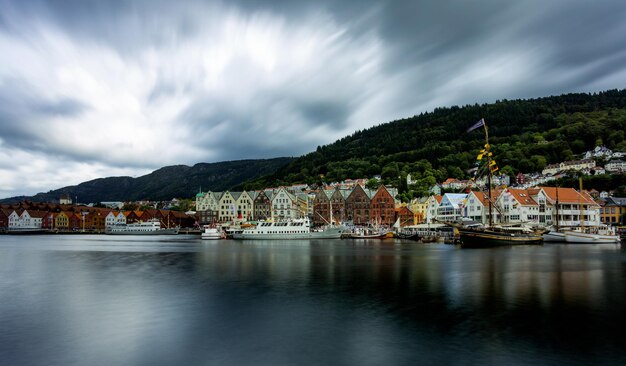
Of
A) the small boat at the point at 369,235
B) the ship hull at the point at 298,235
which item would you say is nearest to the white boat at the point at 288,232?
the ship hull at the point at 298,235

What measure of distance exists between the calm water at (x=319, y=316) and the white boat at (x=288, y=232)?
50.9 metres

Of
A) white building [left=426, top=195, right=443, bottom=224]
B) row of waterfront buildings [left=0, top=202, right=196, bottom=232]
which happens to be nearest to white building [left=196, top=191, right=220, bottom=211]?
row of waterfront buildings [left=0, top=202, right=196, bottom=232]

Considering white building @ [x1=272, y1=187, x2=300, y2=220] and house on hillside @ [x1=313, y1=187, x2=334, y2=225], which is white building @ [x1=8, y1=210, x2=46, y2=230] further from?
house on hillside @ [x1=313, y1=187, x2=334, y2=225]

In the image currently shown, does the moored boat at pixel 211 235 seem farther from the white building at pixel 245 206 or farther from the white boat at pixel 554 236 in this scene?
the white boat at pixel 554 236

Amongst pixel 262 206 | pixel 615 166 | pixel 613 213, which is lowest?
pixel 613 213

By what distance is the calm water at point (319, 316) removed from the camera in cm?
1495

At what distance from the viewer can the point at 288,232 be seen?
8800cm

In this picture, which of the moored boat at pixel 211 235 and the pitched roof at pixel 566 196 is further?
the moored boat at pixel 211 235

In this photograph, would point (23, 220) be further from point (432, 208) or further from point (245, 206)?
point (432, 208)

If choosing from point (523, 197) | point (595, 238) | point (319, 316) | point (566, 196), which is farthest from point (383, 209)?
point (319, 316)

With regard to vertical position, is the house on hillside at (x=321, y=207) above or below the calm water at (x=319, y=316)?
above

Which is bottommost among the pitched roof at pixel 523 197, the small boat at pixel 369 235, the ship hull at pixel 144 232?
the ship hull at pixel 144 232

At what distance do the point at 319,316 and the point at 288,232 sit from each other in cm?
6799

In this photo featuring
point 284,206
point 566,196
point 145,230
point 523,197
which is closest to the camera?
point 523,197
